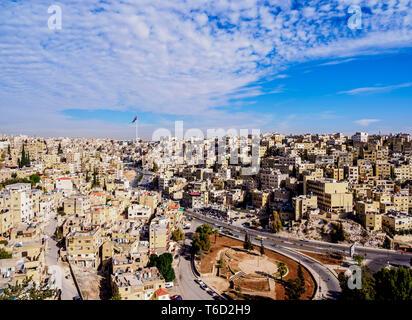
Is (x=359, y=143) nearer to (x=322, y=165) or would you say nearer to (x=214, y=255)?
(x=322, y=165)

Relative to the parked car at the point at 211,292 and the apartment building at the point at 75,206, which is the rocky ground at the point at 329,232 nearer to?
the parked car at the point at 211,292

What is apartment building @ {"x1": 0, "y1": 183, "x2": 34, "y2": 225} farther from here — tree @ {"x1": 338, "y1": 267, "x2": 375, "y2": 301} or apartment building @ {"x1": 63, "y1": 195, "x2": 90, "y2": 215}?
tree @ {"x1": 338, "y1": 267, "x2": 375, "y2": 301}

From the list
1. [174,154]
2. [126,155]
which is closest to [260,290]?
[174,154]

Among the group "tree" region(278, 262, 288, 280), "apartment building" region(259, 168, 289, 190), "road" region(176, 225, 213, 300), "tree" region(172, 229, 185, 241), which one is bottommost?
"road" region(176, 225, 213, 300)

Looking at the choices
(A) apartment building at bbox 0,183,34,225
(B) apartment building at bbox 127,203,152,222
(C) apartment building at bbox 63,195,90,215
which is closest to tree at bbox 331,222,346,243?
(B) apartment building at bbox 127,203,152,222

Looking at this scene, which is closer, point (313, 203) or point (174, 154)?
point (313, 203)
